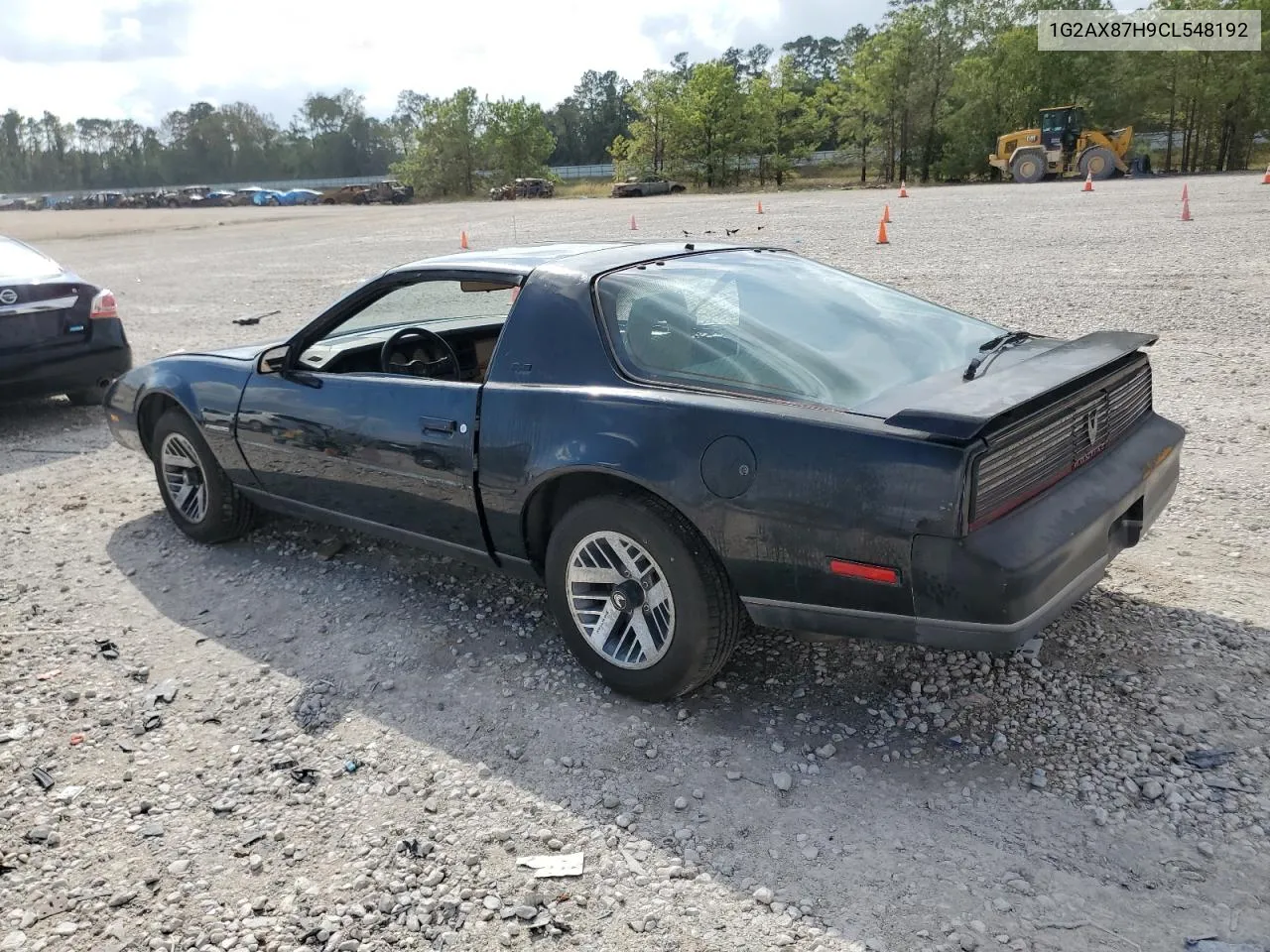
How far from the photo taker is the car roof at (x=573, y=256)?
369 cm

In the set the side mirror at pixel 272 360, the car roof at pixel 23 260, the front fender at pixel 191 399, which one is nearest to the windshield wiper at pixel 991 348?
the side mirror at pixel 272 360

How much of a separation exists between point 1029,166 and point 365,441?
37.5 meters

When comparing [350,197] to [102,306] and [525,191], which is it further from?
[102,306]

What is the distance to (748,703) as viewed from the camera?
11.0ft

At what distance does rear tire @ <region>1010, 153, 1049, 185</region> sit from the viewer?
36.0m

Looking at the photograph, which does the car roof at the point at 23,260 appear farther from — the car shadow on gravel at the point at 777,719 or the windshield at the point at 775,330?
the windshield at the point at 775,330

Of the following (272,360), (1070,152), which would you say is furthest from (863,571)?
(1070,152)

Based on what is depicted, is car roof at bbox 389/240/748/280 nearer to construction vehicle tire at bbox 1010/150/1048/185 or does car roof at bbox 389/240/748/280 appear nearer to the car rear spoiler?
the car rear spoiler

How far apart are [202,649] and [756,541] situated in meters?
2.41

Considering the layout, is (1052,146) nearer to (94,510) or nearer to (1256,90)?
(1256,90)

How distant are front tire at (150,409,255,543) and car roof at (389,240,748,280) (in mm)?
1581

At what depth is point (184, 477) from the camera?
5.10 metres

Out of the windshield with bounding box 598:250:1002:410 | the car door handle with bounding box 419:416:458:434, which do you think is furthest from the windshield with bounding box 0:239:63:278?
the windshield with bounding box 598:250:1002:410

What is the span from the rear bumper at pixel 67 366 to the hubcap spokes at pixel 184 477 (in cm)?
302
